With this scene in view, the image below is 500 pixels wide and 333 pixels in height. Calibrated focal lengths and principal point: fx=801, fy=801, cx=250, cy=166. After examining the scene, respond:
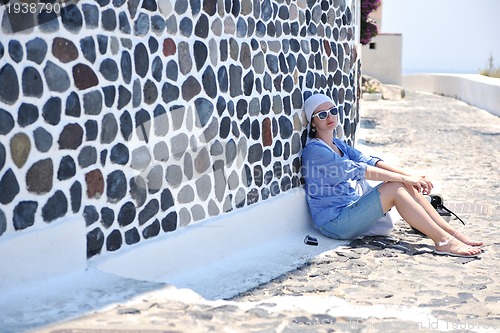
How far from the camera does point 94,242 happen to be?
4543 mm

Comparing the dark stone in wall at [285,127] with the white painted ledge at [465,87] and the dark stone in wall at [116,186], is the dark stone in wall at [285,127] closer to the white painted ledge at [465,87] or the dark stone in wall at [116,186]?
the dark stone in wall at [116,186]

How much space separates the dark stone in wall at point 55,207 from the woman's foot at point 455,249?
284 cm

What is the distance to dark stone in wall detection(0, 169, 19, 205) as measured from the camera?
4.01 meters

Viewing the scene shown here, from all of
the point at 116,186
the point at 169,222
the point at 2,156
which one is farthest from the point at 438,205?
the point at 2,156

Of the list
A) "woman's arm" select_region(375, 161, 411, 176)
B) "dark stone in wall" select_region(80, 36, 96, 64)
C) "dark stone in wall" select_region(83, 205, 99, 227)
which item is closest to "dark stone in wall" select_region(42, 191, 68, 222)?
"dark stone in wall" select_region(83, 205, 99, 227)

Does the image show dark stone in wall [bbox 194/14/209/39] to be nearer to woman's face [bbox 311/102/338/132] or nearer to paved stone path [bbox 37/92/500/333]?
woman's face [bbox 311/102/338/132]

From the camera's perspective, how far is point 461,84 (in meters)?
23.8

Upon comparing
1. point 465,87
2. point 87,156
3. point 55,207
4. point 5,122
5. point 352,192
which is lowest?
point 465,87

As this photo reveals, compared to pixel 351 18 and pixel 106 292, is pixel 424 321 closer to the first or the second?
pixel 106 292

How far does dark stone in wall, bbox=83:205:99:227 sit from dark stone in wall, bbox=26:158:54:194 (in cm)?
31

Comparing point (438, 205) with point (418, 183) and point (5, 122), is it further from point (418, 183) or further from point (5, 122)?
point (5, 122)

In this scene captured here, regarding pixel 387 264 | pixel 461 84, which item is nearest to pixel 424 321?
pixel 387 264

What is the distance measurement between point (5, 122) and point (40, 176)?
356 mm

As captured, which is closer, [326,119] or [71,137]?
[71,137]
